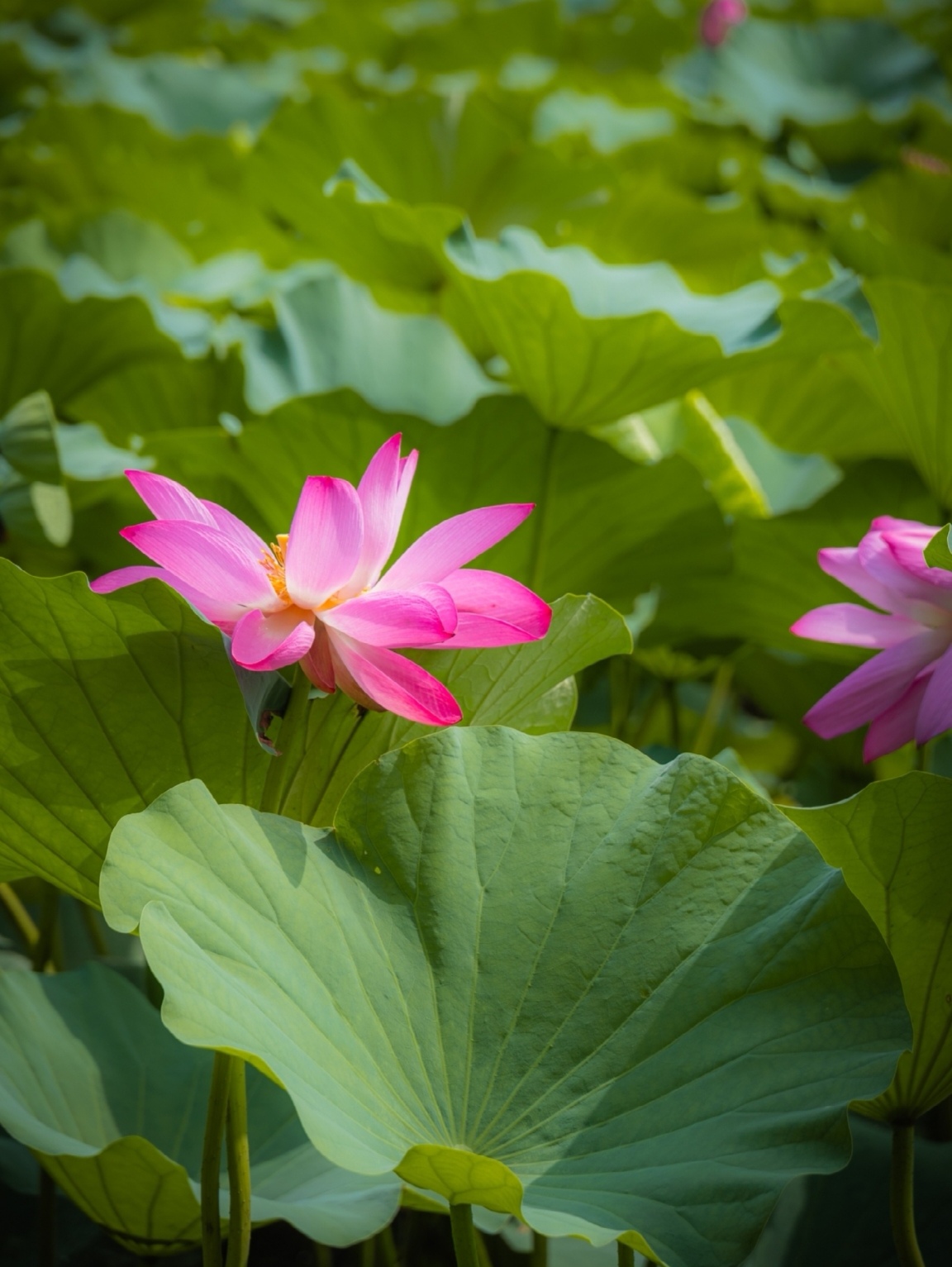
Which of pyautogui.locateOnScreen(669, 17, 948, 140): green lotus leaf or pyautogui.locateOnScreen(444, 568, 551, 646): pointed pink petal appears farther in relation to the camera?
pyautogui.locateOnScreen(669, 17, 948, 140): green lotus leaf

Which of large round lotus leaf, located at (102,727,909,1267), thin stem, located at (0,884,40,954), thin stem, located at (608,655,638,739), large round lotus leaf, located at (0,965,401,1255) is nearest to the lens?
large round lotus leaf, located at (102,727,909,1267)

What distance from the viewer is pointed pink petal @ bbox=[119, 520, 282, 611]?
512 millimetres

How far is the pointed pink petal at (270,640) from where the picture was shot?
51 centimetres

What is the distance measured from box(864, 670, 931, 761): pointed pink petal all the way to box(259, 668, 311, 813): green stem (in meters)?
0.32

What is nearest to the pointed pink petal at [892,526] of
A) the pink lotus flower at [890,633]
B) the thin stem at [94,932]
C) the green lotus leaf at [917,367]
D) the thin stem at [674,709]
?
the pink lotus flower at [890,633]

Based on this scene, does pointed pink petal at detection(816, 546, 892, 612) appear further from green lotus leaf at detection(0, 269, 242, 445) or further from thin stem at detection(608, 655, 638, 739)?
green lotus leaf at detection(0, 269, 242, 445)

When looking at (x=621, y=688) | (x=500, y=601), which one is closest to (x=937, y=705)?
(x=500, y=601)

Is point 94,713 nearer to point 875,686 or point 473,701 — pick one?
point 473,701

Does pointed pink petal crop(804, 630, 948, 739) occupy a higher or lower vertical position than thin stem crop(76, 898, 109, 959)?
higher

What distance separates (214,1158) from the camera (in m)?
0.56

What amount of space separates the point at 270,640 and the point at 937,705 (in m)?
0.35

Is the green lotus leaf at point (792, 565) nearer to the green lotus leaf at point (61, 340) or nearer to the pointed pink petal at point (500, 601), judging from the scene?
the pointed pink petal at point (500, 601)

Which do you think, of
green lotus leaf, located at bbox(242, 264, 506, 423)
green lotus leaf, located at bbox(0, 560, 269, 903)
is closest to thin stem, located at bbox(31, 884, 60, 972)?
green lotus leaf, located at bbox(0, 560, 269, 903)

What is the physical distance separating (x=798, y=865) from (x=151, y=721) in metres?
0.33
